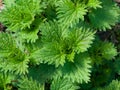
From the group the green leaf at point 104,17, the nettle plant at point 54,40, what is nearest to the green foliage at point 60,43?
→ the nettle plant at point 54,40

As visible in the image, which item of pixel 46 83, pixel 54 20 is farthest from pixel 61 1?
pixel 46 83

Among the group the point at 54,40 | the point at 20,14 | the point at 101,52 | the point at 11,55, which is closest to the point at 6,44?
the point at 11,55

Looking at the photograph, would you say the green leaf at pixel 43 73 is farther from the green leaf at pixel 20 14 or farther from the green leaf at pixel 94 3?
the green leaf at pixel 94 3

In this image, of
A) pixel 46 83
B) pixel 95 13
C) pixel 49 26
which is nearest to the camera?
pixel 49 26

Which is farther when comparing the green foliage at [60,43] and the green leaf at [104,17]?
the green leaf at [104,17]

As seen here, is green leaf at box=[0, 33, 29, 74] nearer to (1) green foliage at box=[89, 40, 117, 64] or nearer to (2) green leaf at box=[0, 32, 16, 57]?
(2) green leaf at box=[0, 32, 16, 57]

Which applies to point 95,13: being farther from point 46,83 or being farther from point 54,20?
point 46,83

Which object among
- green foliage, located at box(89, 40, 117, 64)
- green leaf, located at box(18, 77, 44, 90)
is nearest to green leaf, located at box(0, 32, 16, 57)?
green leaf, located at box(18, 77, 44, 90)
